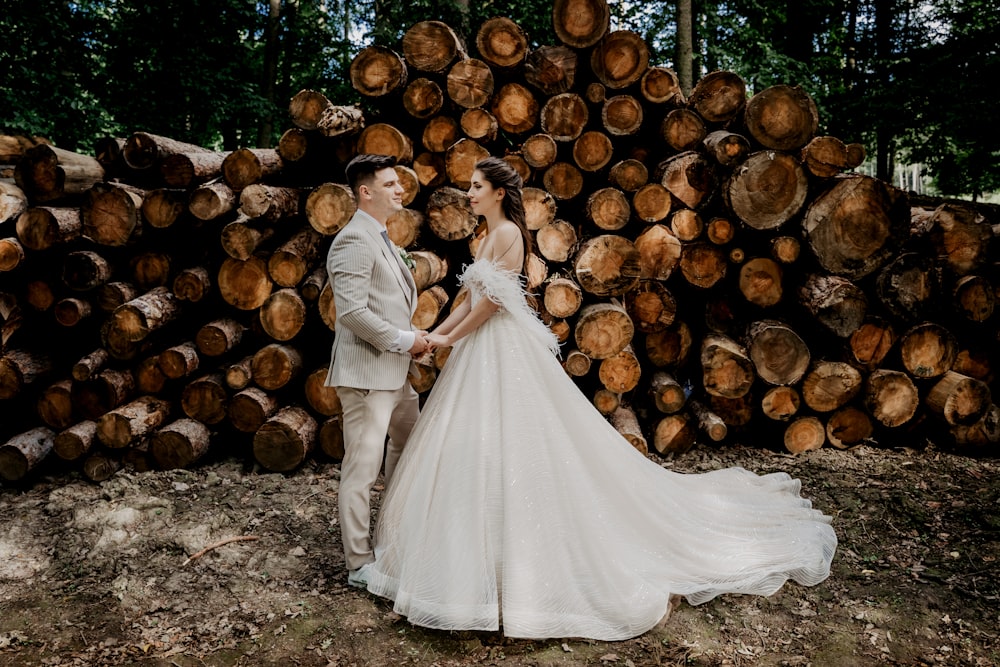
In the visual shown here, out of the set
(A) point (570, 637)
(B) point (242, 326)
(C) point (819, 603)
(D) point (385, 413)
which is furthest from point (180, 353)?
(C) point (819, 603)

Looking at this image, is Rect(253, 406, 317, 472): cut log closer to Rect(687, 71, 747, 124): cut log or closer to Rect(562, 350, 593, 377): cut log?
Rect(562, 350, 593, 377): cut log

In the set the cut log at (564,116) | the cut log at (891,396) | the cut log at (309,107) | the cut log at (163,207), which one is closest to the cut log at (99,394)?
the cut log at (163,207)

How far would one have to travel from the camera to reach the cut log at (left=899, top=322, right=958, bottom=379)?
4344mm

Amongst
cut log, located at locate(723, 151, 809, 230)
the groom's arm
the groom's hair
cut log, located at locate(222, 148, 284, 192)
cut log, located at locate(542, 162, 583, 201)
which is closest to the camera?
the groom's arm

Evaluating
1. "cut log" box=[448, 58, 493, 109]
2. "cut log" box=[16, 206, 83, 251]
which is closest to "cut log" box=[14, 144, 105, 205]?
"cut log" box=[16, 206, 83, 251]

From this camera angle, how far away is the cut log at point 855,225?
4160mm

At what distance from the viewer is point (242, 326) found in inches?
176

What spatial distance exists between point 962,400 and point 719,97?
2.73 meters

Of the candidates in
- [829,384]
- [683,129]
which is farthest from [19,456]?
[829,384]

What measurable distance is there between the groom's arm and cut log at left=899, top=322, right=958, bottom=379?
12.2ft

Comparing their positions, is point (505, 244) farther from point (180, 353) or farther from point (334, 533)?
point (180, 353)

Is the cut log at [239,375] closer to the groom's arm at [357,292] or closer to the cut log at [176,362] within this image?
the cut log at [176,362]

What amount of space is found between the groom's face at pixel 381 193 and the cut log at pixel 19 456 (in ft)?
9.81

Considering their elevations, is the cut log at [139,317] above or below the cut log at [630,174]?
below
